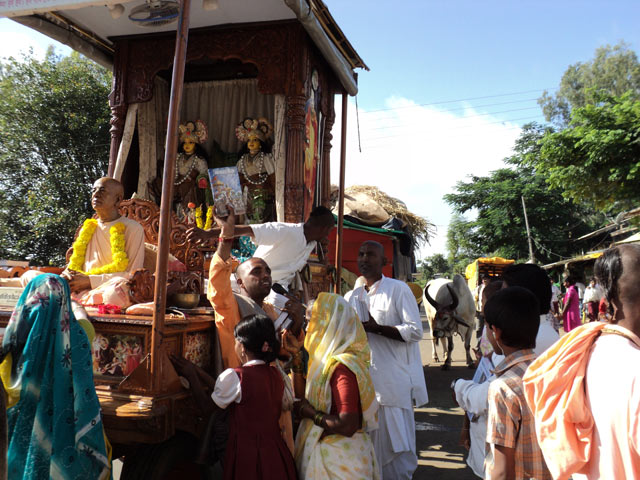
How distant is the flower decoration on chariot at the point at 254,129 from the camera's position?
6965mm

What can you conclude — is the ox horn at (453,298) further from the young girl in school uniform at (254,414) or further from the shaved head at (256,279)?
the young girl in school uniform at (254,414)

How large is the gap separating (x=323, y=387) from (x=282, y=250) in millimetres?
1814

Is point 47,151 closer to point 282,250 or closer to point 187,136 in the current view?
point 187,136

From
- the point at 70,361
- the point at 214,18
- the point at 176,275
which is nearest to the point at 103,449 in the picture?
the point at 70,361

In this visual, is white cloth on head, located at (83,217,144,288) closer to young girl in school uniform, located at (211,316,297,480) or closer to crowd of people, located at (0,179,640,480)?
crowd of people, located at (0,179,640,480)

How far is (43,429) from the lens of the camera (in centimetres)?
237

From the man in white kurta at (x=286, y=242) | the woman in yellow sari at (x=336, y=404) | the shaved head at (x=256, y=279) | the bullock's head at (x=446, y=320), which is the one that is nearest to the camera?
the woman in yellow sari at (x=336, y=404)

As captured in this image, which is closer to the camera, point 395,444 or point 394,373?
point 395,444

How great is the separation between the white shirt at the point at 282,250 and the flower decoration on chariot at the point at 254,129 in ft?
9.23

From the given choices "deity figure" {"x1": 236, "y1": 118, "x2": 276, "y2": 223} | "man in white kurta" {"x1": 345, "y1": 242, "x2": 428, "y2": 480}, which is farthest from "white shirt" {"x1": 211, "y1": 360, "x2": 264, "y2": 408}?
"deity figure" {"x1": 236, "y1": 118, "x2": 276, "y2": 223}

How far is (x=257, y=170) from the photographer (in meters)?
6.93

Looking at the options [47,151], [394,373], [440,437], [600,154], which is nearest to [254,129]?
[394,373]

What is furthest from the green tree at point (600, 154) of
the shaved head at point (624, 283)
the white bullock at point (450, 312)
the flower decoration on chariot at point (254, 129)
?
the shaved head at point (624, 283)

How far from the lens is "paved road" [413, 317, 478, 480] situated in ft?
16.1
